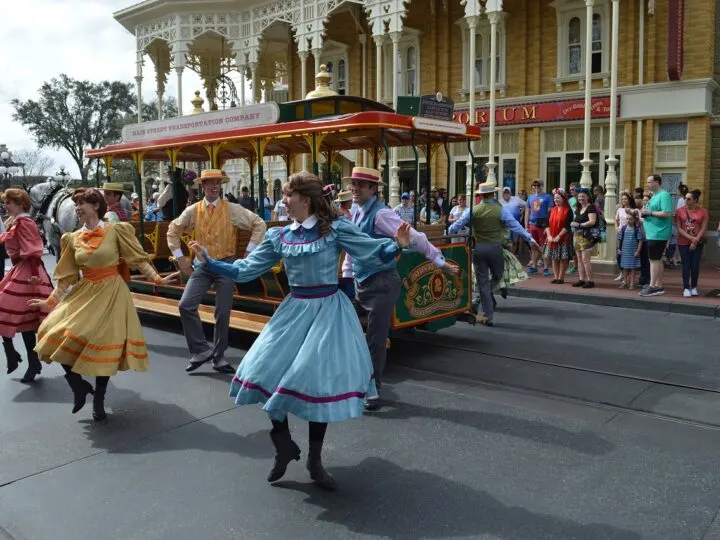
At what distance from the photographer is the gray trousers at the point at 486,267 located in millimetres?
8938

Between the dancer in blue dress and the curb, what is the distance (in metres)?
7.35

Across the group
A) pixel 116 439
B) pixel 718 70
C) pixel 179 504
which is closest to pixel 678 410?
pixel 179 504

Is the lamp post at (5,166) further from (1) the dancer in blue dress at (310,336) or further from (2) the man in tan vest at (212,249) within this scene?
(1) the dancer in blue dress at (310,336)

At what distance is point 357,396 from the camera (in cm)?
393

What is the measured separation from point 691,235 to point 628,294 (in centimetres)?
132

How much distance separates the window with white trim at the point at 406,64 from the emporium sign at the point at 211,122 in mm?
13026

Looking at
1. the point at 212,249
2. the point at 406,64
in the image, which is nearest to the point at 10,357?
the point at 212,249

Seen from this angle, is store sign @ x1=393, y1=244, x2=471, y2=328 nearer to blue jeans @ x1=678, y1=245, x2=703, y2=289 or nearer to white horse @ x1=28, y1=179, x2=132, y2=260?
blue jeans @ x1=678, y1=245, x2=703, y2=289

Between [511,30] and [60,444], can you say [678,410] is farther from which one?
[511,30]

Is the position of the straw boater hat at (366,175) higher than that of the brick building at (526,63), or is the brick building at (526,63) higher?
the brick building at (526,63)

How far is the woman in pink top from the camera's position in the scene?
1058cm

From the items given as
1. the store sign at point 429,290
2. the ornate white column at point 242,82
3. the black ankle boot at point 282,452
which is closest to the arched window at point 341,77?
the ornate white column at point 242,82

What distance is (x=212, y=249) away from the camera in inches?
278

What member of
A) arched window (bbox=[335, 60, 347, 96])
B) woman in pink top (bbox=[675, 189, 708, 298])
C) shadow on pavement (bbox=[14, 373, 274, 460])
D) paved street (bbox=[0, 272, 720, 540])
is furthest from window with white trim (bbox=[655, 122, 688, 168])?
shadow on pavement (bbox=[14, 373, 274, 460])
